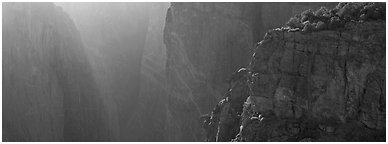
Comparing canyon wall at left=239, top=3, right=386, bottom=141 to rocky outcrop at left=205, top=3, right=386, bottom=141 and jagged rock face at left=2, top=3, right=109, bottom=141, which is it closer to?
rocky outcrop at left=205, top=3, right=386, bottom=141

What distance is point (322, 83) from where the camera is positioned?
46.1 m

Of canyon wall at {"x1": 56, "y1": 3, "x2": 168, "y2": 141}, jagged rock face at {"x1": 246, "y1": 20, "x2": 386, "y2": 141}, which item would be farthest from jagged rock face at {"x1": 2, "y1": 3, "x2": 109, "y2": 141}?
jagged rock face at {"x1": 246, "y1": 20, "x2": 386, "y2": 141}

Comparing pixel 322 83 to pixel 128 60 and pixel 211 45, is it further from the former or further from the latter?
pixel 128 60

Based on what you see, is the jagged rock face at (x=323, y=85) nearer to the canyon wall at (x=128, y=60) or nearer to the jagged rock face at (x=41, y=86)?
the canyon wall at (x=128, y=60)

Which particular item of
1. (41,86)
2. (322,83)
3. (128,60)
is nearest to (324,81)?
(322,83)

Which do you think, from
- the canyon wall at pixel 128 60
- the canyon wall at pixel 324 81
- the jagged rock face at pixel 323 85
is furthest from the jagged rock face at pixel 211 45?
the jagged rock face at pixel 323 85

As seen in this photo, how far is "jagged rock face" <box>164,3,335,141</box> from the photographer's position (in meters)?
79.7

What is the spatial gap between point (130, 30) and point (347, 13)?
2722 inches

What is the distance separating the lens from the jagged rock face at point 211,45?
79688mm

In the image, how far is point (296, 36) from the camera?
47625 mm

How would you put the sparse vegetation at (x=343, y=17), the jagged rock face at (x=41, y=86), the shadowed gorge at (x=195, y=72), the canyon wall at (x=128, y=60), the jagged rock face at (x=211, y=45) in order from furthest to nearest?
the canyon wall at (x=128, y=60)
the jagged rock face at (x=41, y=86)
the jagged rock face at (x=211, y=45)
the sparse vegetation at (x=343, y=17)
the shadowed gorge at (x=195, y=72)

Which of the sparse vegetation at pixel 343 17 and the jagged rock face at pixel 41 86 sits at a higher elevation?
the sparse vegetation at pixel 343 17

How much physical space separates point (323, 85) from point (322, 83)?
146 mm

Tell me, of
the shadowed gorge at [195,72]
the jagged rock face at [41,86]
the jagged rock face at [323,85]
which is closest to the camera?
the jagged rock face at [323,85]
